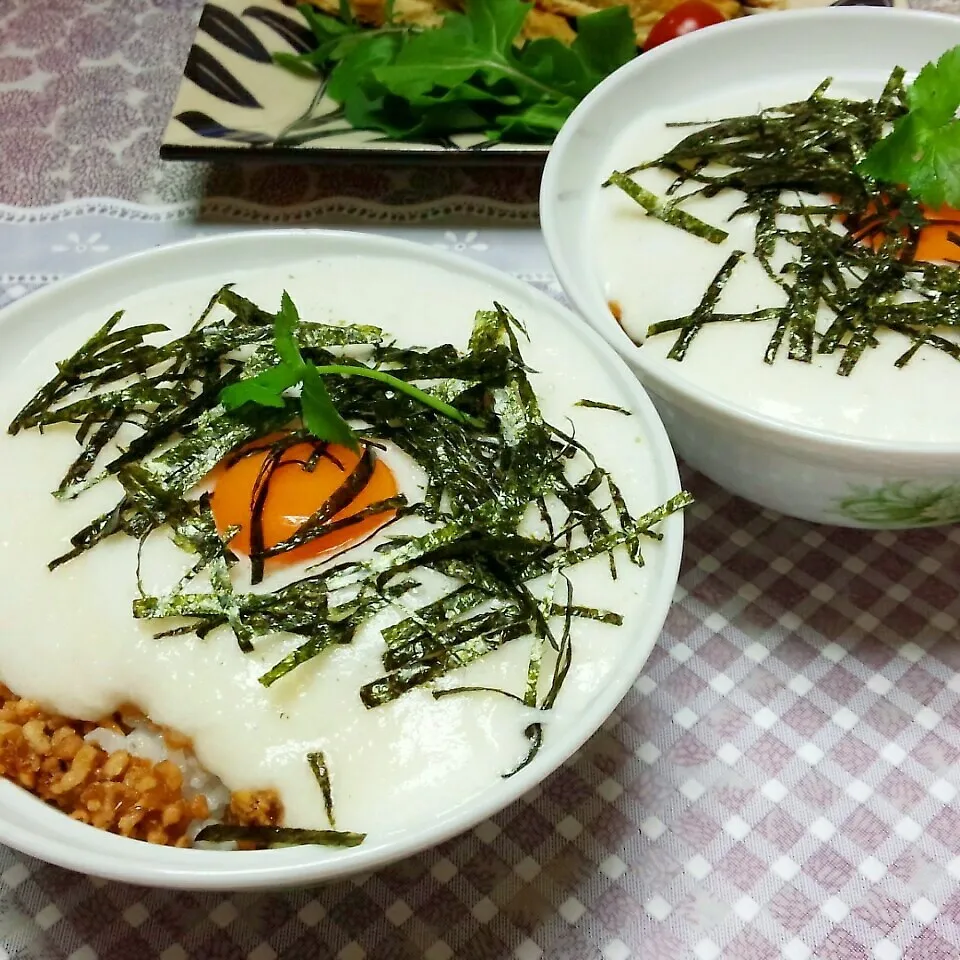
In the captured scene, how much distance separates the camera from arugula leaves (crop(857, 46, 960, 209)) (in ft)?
4.45

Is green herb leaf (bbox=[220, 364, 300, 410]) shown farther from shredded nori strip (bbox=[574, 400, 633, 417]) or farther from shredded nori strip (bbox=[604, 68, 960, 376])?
shredded nori strip (bbox=[604, 68, 960, 376])

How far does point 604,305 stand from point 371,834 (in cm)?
82

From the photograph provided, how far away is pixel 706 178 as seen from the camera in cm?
155

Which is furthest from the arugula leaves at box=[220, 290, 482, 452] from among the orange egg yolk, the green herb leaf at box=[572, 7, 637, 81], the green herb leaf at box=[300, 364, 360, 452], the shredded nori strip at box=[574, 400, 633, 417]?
the green herb leaf at box=[572, 7, 637, 81]

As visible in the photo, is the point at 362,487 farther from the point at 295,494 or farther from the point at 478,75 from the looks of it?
the point at 478,75

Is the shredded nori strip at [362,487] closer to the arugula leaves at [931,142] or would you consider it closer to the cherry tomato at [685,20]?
the arugula leaves at [931,142]

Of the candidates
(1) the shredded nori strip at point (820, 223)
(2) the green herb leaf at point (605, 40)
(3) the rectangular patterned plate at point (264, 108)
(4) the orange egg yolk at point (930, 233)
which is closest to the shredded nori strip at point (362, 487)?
(1) the shredded nori strip at point (820, 223)

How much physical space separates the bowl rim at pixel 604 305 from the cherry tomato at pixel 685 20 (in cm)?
29

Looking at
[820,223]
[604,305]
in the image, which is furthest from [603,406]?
Answer: [820,223]

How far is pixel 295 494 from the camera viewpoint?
3.52 feet

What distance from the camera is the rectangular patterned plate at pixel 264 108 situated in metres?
1.88

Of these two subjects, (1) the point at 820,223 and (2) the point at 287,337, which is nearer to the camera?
(2) the point at 287,337

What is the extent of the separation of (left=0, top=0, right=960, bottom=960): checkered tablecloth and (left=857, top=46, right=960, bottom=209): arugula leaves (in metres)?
0.54

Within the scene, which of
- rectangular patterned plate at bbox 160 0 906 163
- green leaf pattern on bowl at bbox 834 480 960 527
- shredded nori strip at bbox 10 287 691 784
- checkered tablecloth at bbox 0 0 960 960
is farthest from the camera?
rectangular patterned plate at bbox 160 0 906 163
